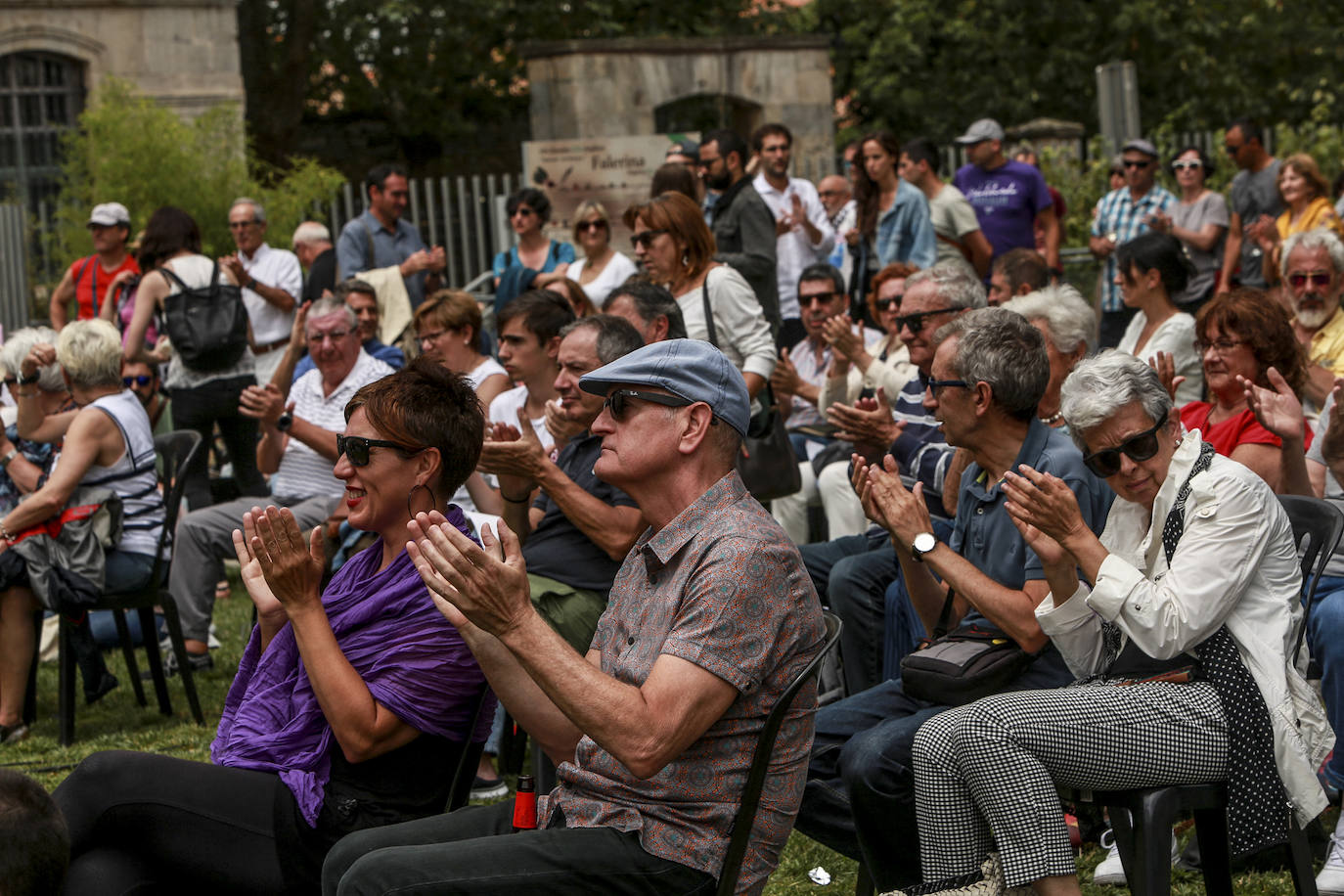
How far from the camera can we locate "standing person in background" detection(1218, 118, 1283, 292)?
9.94m

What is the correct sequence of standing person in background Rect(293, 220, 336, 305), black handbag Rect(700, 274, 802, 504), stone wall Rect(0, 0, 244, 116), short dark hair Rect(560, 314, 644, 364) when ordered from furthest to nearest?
stone wall Rect(0, 0, 244, 116) → standing person in background Rect(293, 220, 336, 305) → black handbag Rect(700, 274, 802, 504) → short dark hair Rect(560, 314, 644, 364)

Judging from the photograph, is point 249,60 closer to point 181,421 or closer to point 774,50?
point 774,50

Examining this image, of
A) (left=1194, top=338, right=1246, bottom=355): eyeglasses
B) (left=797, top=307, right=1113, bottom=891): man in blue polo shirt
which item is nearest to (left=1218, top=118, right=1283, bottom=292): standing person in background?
(left=1194, top=338, right=1246, bottom=355): eyeglasses

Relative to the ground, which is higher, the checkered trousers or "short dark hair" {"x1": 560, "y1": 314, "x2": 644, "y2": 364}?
"short dark hair" {"x1": 560, "y1": 314, "x2": 644, "y2": 364}

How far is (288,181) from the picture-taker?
602 inches

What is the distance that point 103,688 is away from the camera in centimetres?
669

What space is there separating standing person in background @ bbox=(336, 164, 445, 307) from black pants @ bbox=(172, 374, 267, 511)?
1.19m

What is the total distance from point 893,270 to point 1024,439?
3087 mm

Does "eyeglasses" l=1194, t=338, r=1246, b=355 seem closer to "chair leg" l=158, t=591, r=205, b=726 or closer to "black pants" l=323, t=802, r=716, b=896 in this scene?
"black pants" l=323, t=802, r=716, b=896

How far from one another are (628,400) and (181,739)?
156 inches

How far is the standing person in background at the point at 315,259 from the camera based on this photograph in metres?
10.2

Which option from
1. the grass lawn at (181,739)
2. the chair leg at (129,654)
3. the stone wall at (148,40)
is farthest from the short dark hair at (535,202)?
the stone wall at (148,40)

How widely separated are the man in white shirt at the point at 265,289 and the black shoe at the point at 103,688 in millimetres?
3221

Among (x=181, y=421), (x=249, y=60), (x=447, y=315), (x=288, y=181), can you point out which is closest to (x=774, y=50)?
(x=288, y=181)
